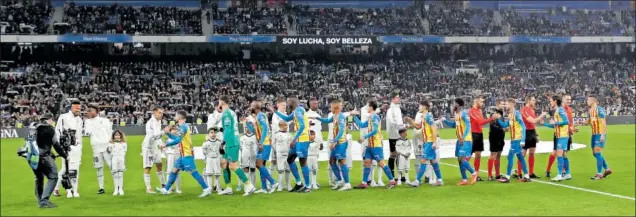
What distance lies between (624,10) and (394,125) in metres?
58.0

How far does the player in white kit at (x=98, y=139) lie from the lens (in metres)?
15.9

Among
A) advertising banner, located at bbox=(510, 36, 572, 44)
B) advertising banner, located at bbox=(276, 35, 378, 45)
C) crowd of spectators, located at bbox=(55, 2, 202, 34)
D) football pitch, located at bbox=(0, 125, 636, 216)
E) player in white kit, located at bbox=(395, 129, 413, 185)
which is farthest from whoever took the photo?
advertising banner, located at bbox=(510, 36, 572, 44)

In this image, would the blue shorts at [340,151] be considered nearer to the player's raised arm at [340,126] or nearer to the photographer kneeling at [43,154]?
the player's raised arm at [340,126]

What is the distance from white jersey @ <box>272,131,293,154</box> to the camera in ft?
50.7

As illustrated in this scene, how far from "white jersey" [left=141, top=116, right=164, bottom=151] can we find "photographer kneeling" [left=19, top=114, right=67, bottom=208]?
2.65 m

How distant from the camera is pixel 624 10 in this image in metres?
66.7

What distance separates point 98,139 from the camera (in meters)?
15.9

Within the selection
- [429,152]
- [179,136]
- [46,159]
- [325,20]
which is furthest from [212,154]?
[325,20]

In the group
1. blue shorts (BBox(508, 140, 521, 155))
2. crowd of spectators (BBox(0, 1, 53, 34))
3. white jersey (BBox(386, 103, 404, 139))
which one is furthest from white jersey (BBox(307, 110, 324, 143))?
crowd of spectators (BBox(0, 1, 53, 34))

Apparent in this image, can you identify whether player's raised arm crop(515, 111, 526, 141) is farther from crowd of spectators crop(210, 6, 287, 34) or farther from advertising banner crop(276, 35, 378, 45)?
crowd of spectators crop(210, 6, 287, 34)

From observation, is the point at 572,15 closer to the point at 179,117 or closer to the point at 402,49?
the point at 402,49

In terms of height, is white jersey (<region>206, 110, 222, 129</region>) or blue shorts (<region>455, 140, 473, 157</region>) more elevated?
white jersey (<region>206, 110, 222, 129</region>)

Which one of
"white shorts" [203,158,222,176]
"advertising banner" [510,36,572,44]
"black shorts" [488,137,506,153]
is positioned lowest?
"white shorts" [203,158,222,176]

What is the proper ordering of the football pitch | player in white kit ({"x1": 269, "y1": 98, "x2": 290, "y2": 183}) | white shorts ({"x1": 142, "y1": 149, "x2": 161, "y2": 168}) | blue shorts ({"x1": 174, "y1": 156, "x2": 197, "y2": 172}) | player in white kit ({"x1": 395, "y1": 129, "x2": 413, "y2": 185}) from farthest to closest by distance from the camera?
1. player in white kit ({"x1": 395, "y1": 129, "x2": 413, "y2": 185})
2. white shorts ({"x1": 142, "y1": 149, "x2": 161, "y2": 168})
3. player in white kit ({"x1": 269, "y1": 98, "x2": 290, "y2": 183})
4. blue shorts ({"x1": 174, "y1": 156, "x2": 197, "y2": 172})
5. the football pitch
